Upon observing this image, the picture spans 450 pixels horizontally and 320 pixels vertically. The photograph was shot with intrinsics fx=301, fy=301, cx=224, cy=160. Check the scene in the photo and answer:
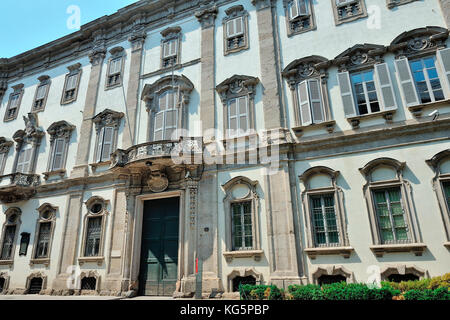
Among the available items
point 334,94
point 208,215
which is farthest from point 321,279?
point 334,94

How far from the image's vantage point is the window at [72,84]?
62.3 feet

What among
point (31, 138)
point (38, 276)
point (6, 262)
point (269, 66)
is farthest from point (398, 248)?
point (31, 138)

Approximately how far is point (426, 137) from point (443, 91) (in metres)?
1.89

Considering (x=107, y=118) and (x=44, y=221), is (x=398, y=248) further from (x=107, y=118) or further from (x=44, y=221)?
(x=44, y=221)

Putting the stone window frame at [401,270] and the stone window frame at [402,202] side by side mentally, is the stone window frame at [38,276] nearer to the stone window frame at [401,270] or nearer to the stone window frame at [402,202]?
the stone window frame at [402,202]

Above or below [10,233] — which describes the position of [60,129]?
above

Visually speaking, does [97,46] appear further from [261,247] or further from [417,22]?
[417,22]

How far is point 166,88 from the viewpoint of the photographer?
15.9 m

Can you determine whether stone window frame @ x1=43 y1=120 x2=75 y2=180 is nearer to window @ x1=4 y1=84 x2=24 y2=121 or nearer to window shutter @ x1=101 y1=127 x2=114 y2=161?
window shutter @ x1=101 y1=127 x2=114 y2=161

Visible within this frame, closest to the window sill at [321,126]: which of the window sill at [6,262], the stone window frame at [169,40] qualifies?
the stone window frame at [169,40]

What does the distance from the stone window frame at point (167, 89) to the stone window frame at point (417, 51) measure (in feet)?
30.1

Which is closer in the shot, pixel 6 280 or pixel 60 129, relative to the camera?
pixel 6 280

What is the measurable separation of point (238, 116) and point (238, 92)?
4.14 ft

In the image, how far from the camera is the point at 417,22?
12016 millimetres
